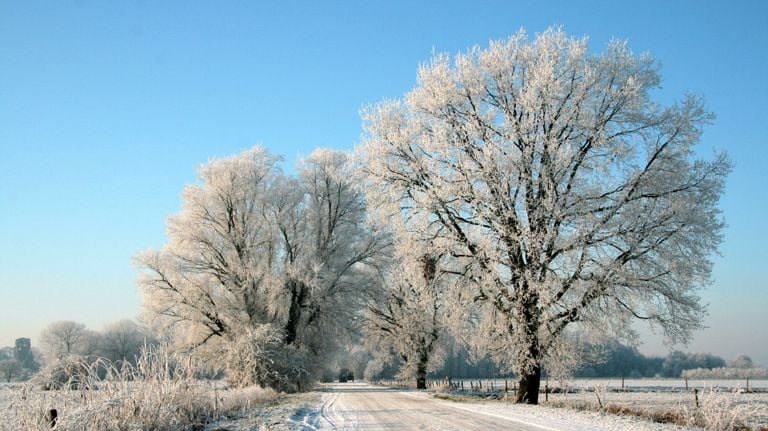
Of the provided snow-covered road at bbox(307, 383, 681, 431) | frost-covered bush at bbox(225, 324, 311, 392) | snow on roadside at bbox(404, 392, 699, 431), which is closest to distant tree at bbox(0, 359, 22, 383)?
frost-covered bush at bbox(225, 324, 311, 392)

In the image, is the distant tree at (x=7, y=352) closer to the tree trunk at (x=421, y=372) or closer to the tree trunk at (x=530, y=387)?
the tree trunk at (x=421, y=372)

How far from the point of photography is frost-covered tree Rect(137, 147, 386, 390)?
31766mm

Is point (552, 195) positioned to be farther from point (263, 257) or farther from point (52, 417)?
point (263, 257)

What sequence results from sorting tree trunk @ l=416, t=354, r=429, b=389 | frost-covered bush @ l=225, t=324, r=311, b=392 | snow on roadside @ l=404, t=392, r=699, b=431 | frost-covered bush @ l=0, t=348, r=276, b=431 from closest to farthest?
frost-covered bush @ l=0, t=348, r=276, b=431
snow on roadside @ l=404, t=392, r=699, b=431
frost-covered bush @ l=225, t=324, r=311, b=392
tree trunk @ l=416, t=354, r=429, b=389

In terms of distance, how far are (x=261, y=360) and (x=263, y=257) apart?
7.41 m

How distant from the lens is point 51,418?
8273 millimetres

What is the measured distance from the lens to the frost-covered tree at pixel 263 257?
1251 inches

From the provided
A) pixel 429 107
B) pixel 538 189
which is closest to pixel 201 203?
pixel 429 107

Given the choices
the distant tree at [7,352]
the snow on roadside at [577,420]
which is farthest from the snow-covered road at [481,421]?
the distant tree at [7,352]

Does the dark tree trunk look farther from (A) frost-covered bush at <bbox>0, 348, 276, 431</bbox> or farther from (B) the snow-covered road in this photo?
(A) frost-covered bush at <bbox>0, 348, 276, 431</bbox>

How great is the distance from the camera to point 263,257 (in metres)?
33.8

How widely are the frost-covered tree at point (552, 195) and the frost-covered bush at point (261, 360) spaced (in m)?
12.7

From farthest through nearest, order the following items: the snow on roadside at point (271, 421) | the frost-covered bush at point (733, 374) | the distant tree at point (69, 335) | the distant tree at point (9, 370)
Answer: the distant tree at point (69, 335) < the frost-covered bush at point (733, 374) < the distant tree at point (9, 370) < the snow on roadside at point (271, 421)

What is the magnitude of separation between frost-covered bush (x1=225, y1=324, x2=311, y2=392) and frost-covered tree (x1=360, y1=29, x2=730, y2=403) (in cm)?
1266
